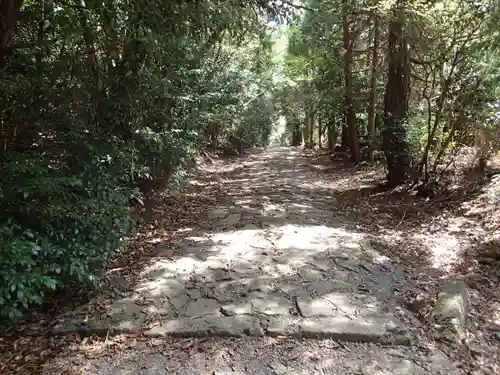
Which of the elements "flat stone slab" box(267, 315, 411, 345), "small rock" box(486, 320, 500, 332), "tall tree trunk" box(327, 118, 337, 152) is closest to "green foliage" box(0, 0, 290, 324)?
"flat stone slab" box(267, 315, 411, 345)

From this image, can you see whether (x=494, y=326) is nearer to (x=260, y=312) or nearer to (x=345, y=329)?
(x=345, y=329)

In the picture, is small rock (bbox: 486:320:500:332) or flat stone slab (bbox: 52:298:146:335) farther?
small rock (bbox: 486:320:500:332)

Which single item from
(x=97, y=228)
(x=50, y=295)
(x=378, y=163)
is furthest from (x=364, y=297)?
(x=378, y=163)

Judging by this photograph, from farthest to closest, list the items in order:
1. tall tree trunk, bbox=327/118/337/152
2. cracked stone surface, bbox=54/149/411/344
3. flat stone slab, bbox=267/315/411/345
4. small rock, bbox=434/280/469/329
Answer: tall tree trunk, bbox=327/118/337/152
small rock, bbox=434/280/469/329
cracked stone surface, bbox=54/149/411/344
flat stone slab, bbox=267/315/411/345

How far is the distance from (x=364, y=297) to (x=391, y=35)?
254 inches

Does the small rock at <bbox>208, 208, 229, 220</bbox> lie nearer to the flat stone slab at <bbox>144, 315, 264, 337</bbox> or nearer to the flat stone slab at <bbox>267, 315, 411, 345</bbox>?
the flat stone slab at <bbox>144, 315, 264, 337</bbox>

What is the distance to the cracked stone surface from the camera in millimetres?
3385

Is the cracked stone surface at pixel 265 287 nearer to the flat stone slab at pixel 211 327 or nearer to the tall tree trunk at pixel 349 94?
the flat stone slab at pixel 211 327

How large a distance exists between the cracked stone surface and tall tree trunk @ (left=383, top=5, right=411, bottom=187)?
2429 mm

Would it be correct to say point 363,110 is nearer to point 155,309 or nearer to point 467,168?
point 467,168

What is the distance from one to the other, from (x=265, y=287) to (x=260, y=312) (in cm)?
53

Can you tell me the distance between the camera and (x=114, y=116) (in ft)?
14.8

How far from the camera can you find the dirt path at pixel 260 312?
300 centimetres

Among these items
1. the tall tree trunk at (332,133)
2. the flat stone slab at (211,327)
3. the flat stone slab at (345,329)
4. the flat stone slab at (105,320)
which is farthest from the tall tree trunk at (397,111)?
the tall tree trunk at (332,133)
